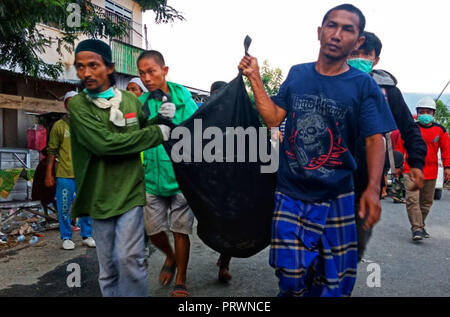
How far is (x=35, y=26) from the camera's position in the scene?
310 inches

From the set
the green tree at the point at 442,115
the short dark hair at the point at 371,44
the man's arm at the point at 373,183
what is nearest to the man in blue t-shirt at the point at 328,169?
the man's arm at the point at 373,183

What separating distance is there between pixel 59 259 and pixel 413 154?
12.2 feet

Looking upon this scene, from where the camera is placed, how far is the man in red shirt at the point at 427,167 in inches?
221

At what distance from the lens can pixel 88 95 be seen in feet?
8.39

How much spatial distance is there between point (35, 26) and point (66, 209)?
4702 mm

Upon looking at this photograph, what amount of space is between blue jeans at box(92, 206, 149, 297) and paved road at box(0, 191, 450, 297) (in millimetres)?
796

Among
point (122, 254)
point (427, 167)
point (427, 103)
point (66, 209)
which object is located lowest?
point (66, 209)

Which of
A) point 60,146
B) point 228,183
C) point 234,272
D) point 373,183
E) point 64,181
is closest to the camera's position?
point 373,183

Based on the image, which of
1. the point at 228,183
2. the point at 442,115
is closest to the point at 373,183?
the point at 228,183

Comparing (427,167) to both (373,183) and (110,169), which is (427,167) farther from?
(110,169)

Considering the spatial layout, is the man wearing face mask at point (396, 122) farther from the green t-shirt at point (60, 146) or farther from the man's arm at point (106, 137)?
the green t-shirt at point (60, 146)

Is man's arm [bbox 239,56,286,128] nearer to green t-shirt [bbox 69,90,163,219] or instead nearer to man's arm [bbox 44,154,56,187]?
green t-shirt [bbox 69,90,163,219]
